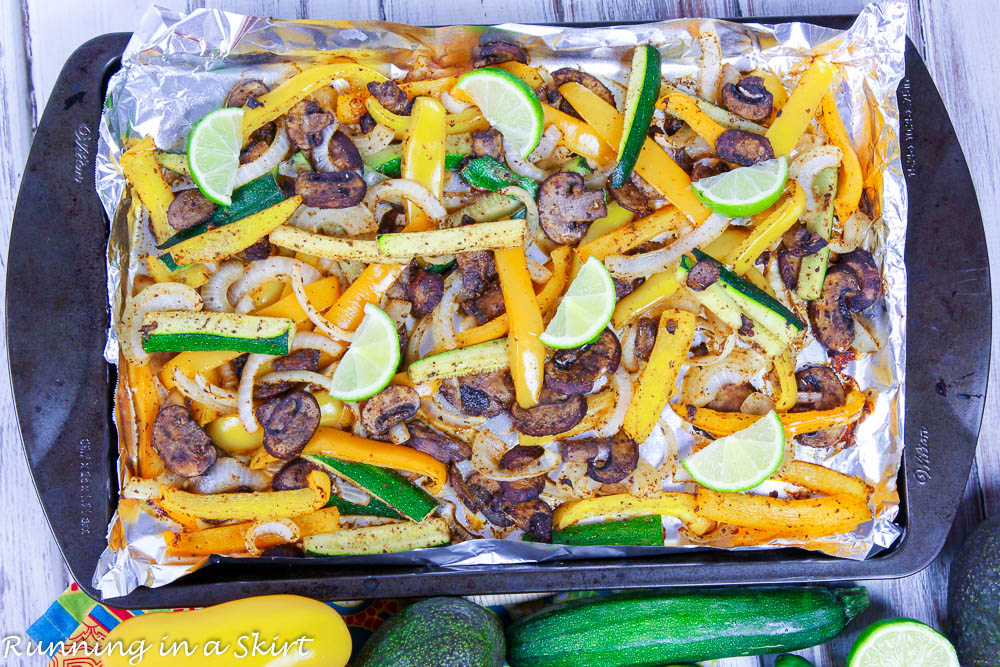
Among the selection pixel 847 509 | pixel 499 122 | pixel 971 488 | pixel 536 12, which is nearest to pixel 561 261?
pixel 499 122

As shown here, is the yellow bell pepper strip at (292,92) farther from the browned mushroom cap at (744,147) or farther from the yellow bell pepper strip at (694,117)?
the browned mushroom cap at (744,147)

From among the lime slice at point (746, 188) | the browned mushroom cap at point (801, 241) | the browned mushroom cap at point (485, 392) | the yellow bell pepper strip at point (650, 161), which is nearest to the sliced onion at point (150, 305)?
the browned mushroom cap at point (485, 392)

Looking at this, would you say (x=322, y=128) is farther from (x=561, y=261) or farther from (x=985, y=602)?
(x=985, y=602)

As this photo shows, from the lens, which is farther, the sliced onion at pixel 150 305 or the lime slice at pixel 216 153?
the sliced onion at pixel 150 305

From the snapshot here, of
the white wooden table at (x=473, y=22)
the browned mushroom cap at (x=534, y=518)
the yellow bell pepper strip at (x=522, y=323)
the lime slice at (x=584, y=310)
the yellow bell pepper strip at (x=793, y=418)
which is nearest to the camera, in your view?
the lime slice at (x=584, y=310)

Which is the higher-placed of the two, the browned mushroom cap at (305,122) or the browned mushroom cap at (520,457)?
the browned mushroom cap at (305,122)

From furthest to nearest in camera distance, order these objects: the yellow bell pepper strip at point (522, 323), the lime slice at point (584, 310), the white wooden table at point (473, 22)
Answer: the white wooden table at point (473, 22), the yellow bell pepper strip at point (522, 323), the lime slice at point (584, 310)
